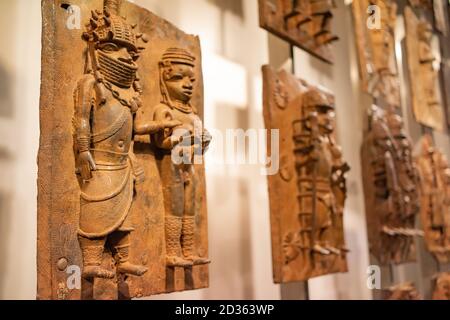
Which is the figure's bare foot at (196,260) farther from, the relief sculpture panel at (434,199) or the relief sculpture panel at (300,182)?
the relief sculpture panel at (434,199)

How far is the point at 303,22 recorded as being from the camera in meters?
2.67

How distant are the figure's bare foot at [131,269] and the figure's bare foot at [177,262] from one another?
0.56 feet

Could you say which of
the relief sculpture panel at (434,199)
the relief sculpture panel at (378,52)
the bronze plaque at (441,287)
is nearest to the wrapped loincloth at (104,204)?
the relief sculpture panel at (378,52)

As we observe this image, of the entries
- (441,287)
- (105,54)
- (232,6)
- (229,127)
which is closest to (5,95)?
(105,54)

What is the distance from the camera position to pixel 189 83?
1788 mm

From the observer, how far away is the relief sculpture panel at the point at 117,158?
1444mm

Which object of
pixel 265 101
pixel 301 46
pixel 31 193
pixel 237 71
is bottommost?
pixel 31 193

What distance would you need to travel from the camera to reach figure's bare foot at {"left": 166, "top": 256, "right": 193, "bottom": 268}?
1692mm

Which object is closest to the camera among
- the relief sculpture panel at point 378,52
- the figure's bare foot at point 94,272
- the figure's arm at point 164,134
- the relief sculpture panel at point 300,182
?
the figure's bare foot at point 94,272

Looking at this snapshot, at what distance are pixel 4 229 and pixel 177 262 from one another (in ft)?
1.73
